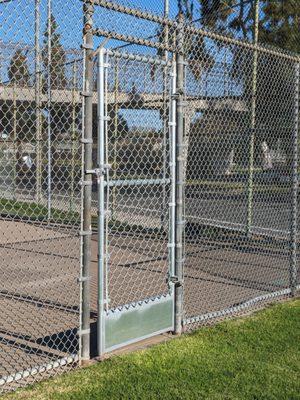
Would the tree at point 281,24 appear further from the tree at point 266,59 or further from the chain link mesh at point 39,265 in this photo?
the chain link mesh at point 39,265

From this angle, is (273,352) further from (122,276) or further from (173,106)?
(122,276)

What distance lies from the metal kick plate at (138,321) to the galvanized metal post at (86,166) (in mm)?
190

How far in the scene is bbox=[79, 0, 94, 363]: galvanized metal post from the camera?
389 cm

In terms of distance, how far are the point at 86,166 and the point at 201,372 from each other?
1.72 meters

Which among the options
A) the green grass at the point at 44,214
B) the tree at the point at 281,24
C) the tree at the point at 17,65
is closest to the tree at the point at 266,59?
the tree at the point at 281,24

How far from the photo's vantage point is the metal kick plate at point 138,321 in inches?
163

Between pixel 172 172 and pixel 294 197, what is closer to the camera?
pixel 172 172

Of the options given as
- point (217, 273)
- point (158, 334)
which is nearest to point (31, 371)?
point (158, 334)

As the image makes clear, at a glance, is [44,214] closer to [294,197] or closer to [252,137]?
[252,137]

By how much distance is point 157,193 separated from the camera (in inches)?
328

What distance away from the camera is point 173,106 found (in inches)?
179

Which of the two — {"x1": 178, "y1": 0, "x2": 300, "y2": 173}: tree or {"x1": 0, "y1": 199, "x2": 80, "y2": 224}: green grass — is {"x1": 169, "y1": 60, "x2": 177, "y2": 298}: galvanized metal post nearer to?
{"x1": 178, "y1": 0, "x2": 300, "y2": 173}: tree

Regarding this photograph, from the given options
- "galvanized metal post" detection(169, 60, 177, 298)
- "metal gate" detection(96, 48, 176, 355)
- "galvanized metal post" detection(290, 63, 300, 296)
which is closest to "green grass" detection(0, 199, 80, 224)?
"metal gate" detection(96, 48, 176, 355)

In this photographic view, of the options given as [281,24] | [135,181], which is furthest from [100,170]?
[281,24]
